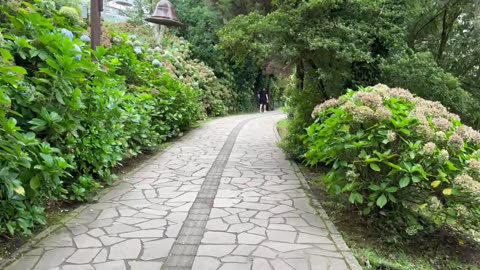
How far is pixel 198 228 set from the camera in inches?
157

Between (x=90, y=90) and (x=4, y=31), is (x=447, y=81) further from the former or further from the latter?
(x=4, y=31)

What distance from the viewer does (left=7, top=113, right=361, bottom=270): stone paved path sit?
3.23m

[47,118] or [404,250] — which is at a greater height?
[47,118]

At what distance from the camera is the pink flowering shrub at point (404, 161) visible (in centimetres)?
358

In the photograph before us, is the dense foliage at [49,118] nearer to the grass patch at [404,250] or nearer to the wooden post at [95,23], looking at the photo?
the wooden post at [95,23]

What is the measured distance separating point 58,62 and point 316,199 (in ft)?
11.2

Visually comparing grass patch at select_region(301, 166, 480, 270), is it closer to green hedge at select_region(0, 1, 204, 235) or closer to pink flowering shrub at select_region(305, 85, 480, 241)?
pink flowering shrub at select_region(305, 85, 480, 241)

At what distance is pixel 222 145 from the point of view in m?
9.34

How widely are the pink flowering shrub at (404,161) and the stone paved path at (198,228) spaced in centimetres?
62

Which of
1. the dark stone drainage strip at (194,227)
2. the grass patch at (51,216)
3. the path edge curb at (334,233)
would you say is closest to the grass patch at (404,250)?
the path edge curb at (334,233)

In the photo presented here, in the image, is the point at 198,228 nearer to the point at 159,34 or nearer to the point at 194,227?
the point at 194,227

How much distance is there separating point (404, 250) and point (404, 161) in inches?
35.7

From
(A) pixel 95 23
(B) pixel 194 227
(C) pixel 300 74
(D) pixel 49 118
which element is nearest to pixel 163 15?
(C) pixel 300 74

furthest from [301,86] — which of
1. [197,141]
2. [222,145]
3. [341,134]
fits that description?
[341,134]
